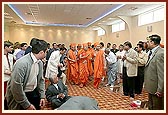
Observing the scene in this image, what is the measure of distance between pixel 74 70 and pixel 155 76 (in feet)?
10.7

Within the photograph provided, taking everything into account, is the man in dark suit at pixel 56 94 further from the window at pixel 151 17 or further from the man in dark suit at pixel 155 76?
the window at pixel 151 17

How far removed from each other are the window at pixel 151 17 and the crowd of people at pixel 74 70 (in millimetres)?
1694

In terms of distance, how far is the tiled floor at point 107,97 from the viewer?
324 centimetres

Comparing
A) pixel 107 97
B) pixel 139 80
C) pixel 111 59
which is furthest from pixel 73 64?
pixel 139 80

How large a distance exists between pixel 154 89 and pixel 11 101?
1399mm

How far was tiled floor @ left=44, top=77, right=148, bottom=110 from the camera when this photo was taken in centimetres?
324

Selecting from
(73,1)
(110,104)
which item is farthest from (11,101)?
(110,104)

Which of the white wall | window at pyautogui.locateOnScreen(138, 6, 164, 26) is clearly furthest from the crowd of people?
the white wall

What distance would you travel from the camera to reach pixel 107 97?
389cm

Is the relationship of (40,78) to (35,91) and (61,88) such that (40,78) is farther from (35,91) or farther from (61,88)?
(61,88)

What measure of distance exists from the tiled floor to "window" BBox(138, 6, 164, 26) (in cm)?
229

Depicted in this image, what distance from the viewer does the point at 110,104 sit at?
3365 mm

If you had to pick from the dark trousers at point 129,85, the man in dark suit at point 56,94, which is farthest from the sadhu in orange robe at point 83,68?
the man in dark suit at point 56,94

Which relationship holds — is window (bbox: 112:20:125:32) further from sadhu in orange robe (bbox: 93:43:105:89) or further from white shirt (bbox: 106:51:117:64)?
sadhu in orange robe (bbox: 93:43:105:89)
